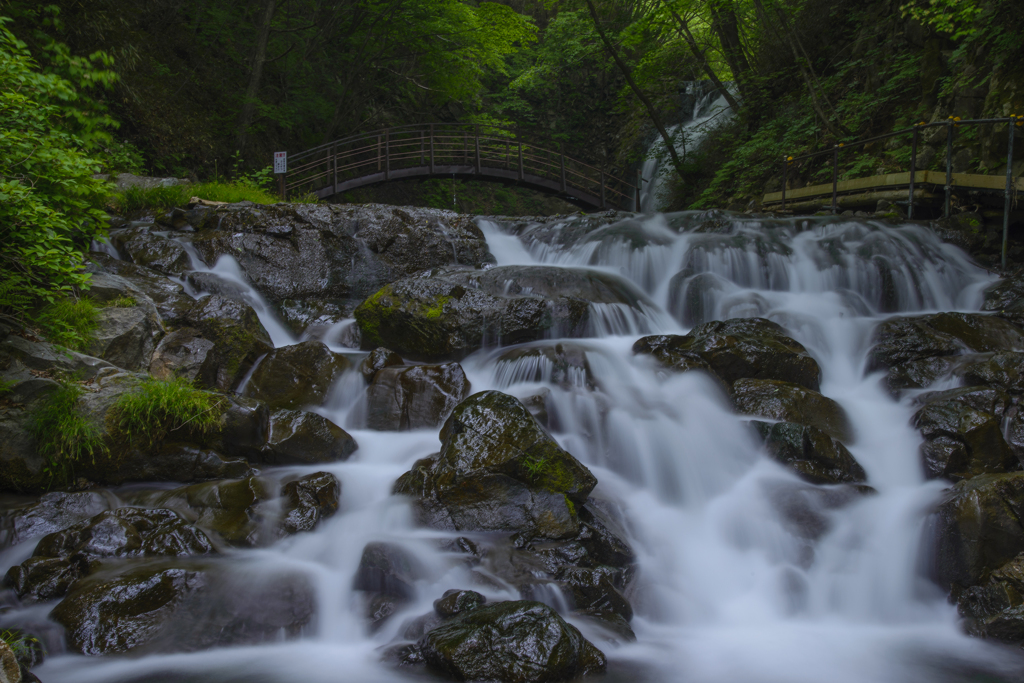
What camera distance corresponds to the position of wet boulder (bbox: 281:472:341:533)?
452cm

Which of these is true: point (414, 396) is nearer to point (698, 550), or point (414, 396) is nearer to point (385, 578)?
point (385, 578)

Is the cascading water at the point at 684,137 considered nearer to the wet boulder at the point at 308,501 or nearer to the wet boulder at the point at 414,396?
the wet boulder at the point at 414,396

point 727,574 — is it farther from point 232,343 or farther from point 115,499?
point 232,343

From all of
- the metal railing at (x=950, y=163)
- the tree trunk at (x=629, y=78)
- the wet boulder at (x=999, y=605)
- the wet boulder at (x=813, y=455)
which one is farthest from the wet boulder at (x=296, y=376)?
the tree trunk at (x=629, y=78)

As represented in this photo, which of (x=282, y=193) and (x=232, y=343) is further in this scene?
(x=282, y=193)

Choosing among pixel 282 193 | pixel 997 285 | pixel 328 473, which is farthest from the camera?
pixel 282 193

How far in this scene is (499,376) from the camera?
22.1ft

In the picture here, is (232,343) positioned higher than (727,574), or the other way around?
(232,343)

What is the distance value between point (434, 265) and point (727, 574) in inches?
258

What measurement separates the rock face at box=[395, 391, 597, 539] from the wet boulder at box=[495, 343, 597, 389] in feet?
6.12

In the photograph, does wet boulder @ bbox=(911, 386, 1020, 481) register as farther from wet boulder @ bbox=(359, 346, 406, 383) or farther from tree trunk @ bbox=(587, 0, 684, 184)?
tree trunk @ bbox=(587, 0, 684, 184)

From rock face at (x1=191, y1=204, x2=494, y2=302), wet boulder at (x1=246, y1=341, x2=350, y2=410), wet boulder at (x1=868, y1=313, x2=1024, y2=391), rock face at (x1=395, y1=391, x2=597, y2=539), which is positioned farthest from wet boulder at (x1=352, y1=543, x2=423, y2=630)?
rock face at (x1=191, y1=204, x2=494, y2=302)

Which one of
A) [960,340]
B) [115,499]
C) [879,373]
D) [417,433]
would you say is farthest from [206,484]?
[960,340]

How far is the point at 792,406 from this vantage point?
19.6ft
